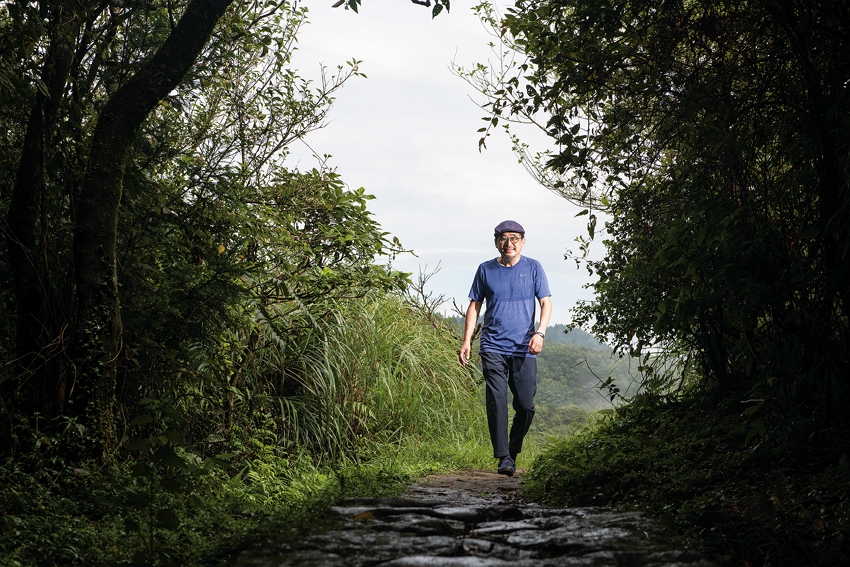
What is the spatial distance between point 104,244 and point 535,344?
364 cm

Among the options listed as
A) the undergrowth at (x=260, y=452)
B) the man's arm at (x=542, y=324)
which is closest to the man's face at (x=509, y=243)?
the man's arm at (x=542, y=324)

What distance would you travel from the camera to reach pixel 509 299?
275 inches

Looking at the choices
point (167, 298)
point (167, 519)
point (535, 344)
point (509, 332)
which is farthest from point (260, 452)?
point (167, 519)

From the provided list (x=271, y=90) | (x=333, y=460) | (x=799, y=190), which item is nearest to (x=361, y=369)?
(x=333, y=460)

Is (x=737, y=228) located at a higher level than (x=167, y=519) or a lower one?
higher

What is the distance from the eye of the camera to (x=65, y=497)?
448cm

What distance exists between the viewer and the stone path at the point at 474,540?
2.76 m

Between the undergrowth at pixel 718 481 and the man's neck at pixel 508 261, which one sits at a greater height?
the man's neck at pixel 508 261

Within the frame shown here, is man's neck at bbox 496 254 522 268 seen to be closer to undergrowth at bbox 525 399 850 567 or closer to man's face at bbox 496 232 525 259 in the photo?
man's face at bbox 496 232 525 259

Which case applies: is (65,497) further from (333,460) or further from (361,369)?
(361,369)

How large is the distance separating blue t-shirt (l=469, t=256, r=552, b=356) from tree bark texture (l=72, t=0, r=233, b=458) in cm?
324

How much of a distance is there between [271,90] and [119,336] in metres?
3.58

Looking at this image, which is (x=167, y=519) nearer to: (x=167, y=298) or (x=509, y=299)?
(x=167, y=298)

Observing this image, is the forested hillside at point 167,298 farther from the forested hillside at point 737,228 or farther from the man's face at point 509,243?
the forested hillside at point 737,228
